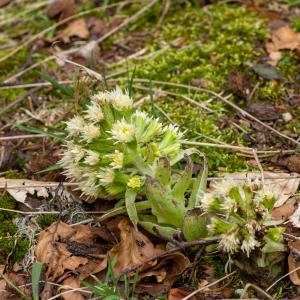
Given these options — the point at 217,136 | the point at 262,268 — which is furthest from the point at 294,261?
the point at 217,136

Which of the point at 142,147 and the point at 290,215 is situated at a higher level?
the point at 142,147

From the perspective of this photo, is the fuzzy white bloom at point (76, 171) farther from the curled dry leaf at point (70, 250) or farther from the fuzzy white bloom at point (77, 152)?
the curled dry leaf at point (70, 250)

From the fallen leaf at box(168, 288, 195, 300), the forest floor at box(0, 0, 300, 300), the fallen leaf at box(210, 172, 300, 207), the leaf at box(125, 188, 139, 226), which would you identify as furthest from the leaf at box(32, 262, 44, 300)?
the fallen leaf at box(210, 172, 300, 207)

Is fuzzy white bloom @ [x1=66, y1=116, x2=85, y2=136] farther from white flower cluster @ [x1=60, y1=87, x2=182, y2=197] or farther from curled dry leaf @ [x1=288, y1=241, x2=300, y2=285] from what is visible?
curled dry leaf @ [x1=288, y1=241, x2=300, y2=285]

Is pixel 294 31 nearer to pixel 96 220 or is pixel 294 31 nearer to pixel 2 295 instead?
pixel 96 220

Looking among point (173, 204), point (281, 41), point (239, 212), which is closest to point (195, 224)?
point (173, 204)

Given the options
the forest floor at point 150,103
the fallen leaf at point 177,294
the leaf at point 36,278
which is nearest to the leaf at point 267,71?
the forest floor at point 150,103
